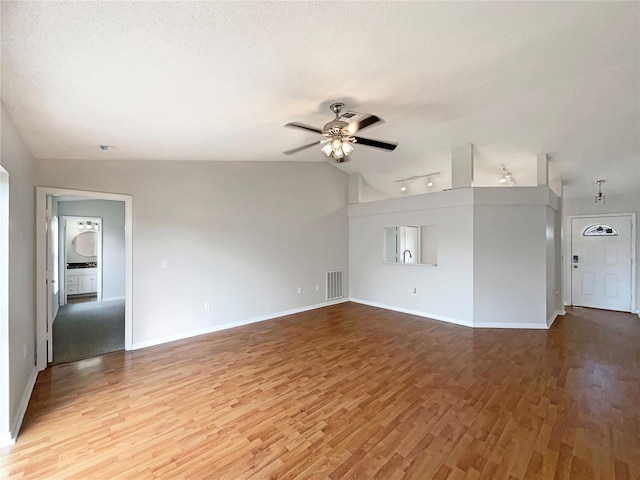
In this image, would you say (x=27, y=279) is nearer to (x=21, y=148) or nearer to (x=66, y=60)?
(x=21, y=148)

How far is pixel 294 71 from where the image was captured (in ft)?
6.74

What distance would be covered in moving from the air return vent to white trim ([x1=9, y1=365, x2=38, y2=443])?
15.1 ft

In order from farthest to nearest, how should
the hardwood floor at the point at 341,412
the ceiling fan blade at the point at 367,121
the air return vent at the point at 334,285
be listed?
the air return vent at the point at 334,285, the ceiling fan blade at the point at 367,121, the hardwood floor at the point at 341,412

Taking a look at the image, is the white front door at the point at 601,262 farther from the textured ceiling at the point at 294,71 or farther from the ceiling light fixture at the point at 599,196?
the textured ceiling at the point at 294,71

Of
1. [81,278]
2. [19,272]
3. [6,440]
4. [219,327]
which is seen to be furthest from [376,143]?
[81,278]

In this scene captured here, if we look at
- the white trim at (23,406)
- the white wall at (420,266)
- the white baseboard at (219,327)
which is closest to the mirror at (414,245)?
the white wall at (420,266)

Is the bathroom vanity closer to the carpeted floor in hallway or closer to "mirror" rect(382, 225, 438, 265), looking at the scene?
the carpeted floor in hallway

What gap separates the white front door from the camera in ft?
18.7

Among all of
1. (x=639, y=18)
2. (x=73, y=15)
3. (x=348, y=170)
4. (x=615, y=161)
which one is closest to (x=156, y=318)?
(x=73, y=15)

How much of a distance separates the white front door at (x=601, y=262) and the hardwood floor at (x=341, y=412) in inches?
94.0

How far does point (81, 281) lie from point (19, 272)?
6.01 metres

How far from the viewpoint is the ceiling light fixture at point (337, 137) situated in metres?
2.66

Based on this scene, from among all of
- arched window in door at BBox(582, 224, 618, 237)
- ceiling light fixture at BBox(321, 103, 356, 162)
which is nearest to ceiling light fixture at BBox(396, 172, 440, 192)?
arched window in door at BBox(582, 224, 618, 237)

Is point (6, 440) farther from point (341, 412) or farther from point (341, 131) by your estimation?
point (341, 131)
